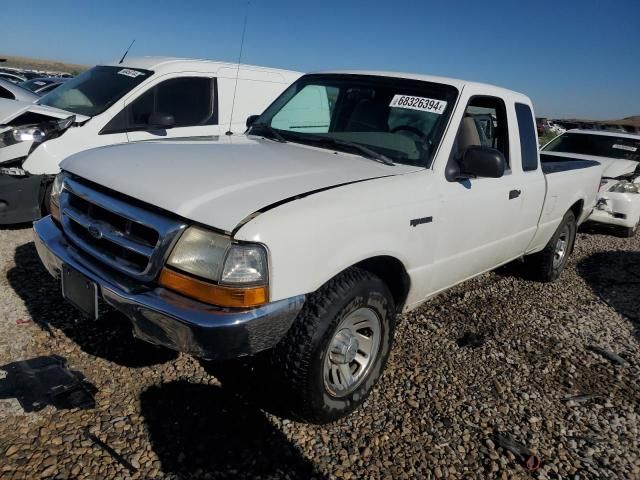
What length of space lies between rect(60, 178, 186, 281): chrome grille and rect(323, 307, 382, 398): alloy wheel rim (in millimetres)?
927

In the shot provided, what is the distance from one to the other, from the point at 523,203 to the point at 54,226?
11.0ft

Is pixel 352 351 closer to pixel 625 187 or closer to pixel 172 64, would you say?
pixel 172 64

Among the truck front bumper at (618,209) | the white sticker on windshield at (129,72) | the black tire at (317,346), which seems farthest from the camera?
the truck front bumper at (618,209)

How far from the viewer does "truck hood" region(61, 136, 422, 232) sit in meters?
2.13

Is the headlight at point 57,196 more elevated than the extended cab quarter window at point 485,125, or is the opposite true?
the extended cab quarter window at point 485,125

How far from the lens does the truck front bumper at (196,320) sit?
200cm

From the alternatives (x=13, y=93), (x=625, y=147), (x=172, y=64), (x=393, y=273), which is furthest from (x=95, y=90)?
(x=625, y=147)

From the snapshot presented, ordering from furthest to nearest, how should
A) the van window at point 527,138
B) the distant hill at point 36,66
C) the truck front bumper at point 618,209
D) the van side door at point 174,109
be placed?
the distant hill at point 36,66 → the truck front bumper at point 618,209 → the van side door at point 174,109 → the van window at point 527,138

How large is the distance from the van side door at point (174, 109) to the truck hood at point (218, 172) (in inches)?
82.7

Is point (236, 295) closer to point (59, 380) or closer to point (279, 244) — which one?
point (279, 244)

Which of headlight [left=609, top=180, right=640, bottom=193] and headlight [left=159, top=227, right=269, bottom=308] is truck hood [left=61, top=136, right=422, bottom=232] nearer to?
headlight [left=159, top=227, right=269, bottom=308]

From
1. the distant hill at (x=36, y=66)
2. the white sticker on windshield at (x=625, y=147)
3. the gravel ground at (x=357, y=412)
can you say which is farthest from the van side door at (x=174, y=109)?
the distant hill at (x=36, y=66)

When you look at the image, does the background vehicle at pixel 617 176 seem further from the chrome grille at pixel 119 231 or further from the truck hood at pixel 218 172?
the chrome grille at pixel 119 231

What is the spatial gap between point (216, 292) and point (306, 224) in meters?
0.49
